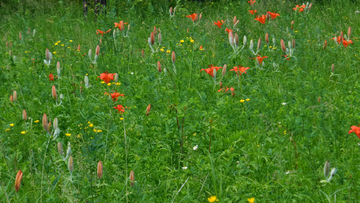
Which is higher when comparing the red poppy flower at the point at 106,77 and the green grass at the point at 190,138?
the red poppy flower at the point at 106,77

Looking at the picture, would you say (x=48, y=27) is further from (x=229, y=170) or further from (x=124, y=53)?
(x=229, y=170)

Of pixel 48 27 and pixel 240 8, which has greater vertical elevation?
pixel 240 8

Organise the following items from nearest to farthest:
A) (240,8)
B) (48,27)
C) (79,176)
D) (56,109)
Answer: (79,176), (56,109), (240,8), (48,27)

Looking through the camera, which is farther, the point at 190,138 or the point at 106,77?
the point at 106,77

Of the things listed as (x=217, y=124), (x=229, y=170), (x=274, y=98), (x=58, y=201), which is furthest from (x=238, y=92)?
(x=58, y=201)

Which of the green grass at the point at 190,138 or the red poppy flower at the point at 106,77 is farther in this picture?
the red poppy flower at the point at 106,77

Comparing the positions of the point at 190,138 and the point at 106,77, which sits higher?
the point at 106,77

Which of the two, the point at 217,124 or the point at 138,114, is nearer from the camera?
the point at 217,124

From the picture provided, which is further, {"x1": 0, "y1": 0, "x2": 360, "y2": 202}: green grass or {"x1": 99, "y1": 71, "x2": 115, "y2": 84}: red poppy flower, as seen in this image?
{"x1": 99, "y1": 71, "x2": 115, "y2": 84}: red poppy flower

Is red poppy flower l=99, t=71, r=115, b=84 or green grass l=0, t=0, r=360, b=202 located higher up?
red poppy flower l=99, t=71, r=115, b=84

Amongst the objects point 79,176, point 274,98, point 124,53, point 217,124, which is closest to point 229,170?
point 217,124

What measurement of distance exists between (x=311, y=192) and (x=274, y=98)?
1.24 metres

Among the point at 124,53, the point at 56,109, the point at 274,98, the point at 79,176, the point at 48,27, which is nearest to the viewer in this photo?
the point at 79,176

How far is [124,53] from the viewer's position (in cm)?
428
